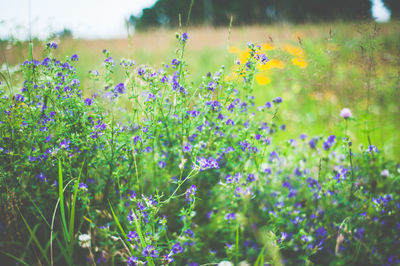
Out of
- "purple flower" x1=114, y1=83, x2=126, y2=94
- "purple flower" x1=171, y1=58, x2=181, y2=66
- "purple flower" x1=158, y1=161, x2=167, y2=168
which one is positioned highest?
"purple flower" x1=171, y1=58, x2=181, y2=66

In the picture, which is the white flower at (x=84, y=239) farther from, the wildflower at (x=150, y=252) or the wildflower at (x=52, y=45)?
the wildflower at (x=52, y=45)

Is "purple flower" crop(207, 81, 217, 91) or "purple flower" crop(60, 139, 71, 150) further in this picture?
"purple flower" crop(207, 81, 217, 91)

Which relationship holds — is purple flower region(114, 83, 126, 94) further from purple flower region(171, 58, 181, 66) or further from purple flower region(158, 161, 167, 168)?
purple flower region(158, 161, 167, 168)

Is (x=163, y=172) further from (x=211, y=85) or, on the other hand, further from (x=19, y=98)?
(x=19, y=98)

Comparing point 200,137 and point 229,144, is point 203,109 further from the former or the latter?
point 229,144

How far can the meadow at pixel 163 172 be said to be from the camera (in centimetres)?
142

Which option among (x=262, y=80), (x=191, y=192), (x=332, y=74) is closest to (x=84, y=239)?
(x=191, y=192)

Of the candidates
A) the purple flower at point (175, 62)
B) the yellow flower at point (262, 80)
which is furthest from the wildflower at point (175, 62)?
the yellow flower at point (262, 80)

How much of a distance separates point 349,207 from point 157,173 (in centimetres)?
135

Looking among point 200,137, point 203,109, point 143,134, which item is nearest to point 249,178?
point 200,137

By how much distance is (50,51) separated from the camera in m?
1.59

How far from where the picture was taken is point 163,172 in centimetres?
187

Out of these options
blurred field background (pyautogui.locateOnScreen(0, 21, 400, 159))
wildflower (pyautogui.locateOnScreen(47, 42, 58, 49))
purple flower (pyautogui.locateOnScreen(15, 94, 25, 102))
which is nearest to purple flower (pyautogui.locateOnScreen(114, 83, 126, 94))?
blurred field background (pyautogui.locateOnScreen(0, 21, 400, 159))

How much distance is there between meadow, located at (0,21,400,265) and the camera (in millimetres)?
1424
